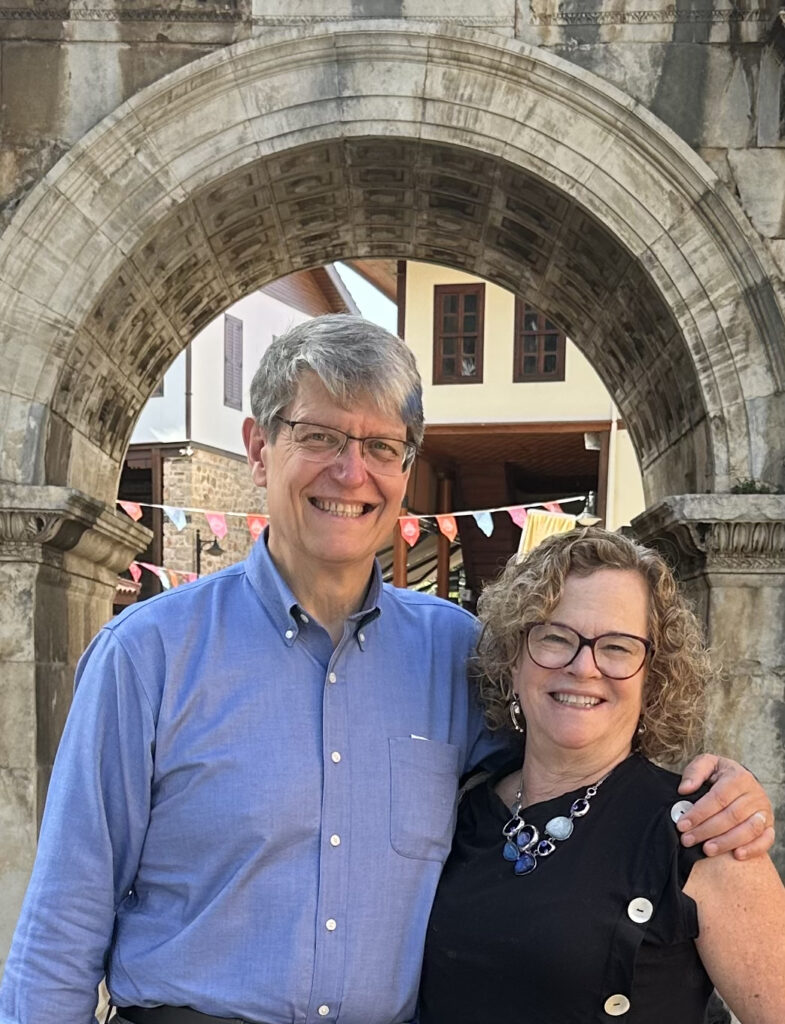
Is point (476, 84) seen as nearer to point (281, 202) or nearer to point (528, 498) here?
point (281, 202)

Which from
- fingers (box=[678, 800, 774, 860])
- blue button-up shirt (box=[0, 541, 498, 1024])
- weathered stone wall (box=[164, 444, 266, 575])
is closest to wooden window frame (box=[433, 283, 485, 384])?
weathered stone wall (box=[164, 444, 266, 575])

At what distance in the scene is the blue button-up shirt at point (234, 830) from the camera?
1.88 metres

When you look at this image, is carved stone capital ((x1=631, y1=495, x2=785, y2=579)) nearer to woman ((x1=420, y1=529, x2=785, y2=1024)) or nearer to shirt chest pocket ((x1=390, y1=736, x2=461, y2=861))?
woman ((x1=420, y1=529, x2=785, y2=1024))

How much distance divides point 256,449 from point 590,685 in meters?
0.82

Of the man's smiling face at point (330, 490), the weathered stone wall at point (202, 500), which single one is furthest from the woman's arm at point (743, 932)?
the weathered stone wall at point (202, 500)

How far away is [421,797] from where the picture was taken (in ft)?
6.76

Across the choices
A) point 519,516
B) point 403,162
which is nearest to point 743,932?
point 403,162

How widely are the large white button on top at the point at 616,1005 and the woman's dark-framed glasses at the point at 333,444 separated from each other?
104 centimetres

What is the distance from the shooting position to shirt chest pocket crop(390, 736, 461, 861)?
6.63ft

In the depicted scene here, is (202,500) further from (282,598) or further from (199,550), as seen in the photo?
(282,598)

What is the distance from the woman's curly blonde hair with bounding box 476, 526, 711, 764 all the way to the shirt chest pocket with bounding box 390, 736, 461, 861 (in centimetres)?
17

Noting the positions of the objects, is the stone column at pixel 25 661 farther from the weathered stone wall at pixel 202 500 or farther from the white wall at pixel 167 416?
the white wall at pixel 167 416

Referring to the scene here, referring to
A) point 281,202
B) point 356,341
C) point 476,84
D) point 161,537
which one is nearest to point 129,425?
point 281,202

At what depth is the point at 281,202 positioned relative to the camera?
600 cm
